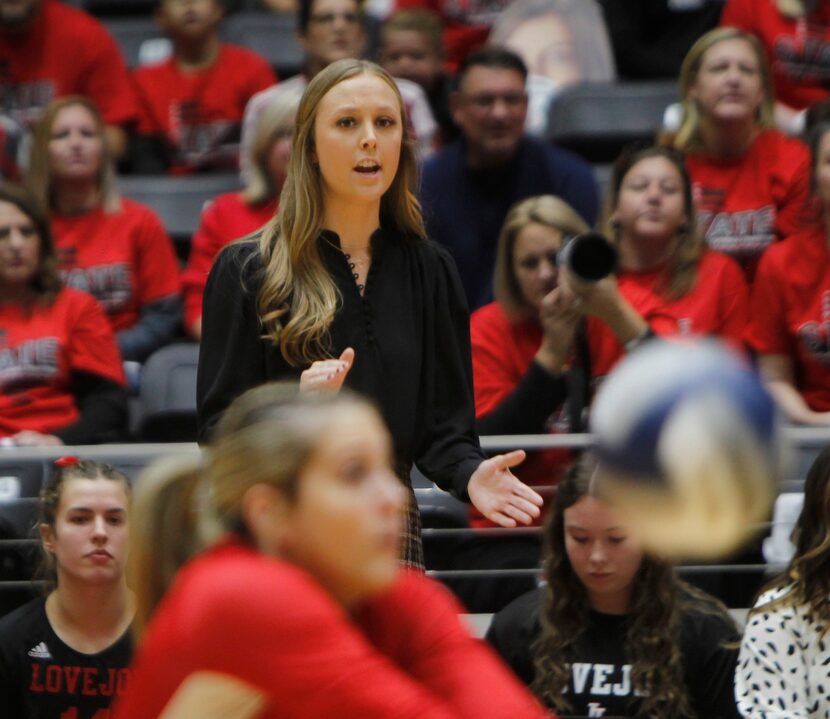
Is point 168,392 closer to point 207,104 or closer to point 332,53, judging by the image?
point 332,53

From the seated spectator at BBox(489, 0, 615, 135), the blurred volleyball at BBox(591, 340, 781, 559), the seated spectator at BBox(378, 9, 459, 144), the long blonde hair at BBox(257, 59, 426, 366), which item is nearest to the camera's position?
the blurred volleyball at BBox(591, 340, 781, 559)

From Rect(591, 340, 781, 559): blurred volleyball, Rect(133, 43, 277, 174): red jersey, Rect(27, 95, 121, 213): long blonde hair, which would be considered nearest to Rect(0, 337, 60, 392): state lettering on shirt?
Rect(27, 95, 121, 213): long blonde hair

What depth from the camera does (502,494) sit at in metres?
2.90

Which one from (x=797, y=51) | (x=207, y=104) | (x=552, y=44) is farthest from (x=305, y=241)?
(x=552, y=44)

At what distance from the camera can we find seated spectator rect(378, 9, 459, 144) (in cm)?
639

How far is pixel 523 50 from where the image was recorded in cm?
678

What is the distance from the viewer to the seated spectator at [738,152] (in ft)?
17.9

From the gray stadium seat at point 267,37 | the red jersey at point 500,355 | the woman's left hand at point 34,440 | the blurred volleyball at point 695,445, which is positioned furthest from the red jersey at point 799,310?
the gray stadium seat at point 267,37

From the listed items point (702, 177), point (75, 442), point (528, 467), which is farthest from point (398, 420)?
point (702, 177)

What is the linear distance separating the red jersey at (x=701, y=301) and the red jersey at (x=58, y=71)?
8.94 ft

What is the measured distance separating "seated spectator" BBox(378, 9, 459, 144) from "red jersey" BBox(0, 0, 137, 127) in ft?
3.75

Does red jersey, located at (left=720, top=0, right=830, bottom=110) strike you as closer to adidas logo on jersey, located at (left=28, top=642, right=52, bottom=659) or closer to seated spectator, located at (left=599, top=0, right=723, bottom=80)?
seated spectator, located at (left=599, top=0, right=723, bottom=80)

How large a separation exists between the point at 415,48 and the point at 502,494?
3769 millimetres

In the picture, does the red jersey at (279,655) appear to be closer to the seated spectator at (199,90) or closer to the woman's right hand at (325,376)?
the woman's right hand at (325,376)
